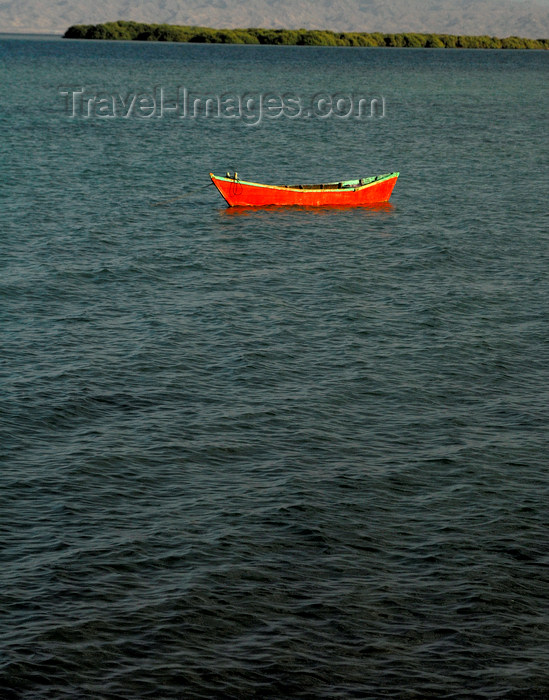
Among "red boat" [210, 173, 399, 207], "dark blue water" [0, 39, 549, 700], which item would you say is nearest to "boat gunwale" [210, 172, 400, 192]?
"red boat" [210, 173, 399, 207]

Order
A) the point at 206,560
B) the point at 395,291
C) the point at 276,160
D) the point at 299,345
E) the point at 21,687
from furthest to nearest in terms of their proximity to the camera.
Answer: the point at 276,160, the point at 395,291, the point at 299,345, the point at 206,560, the point at 21,687

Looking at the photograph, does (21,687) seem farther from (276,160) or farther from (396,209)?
(276,160)

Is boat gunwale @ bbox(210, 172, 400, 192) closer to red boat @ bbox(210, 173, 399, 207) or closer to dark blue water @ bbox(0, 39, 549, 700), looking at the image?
red boat @ bbox(210, 173, 399, 207)

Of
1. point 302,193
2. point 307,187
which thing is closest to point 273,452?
point 302,193

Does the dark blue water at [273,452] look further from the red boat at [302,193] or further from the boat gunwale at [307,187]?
the boat gunwale at [307,187]

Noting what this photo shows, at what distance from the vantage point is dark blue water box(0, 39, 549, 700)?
49.5ft

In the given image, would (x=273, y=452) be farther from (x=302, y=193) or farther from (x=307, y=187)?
(x=307, y=187)

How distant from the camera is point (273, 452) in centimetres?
2177

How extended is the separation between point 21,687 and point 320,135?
2865 inches

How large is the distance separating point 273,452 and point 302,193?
93.0 ft

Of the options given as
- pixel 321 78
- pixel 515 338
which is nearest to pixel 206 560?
pixel 515 338

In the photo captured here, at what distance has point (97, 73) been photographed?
156875 millimetres

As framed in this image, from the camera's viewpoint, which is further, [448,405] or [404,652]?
[448,405]

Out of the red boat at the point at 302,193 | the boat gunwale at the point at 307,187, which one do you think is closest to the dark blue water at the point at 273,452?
the red boat at the point at 302,193
